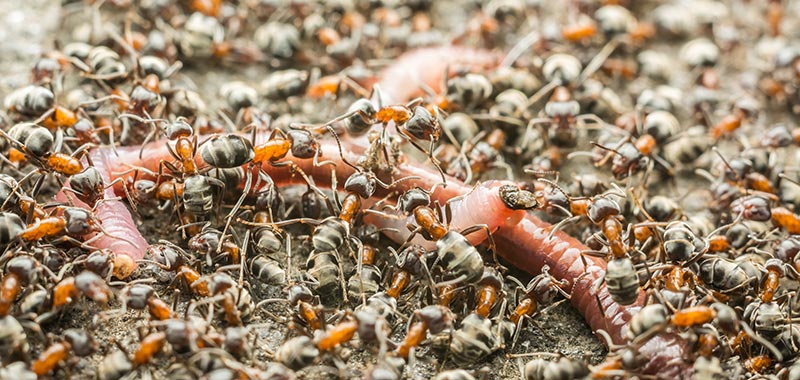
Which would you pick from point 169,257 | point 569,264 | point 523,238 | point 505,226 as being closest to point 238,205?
point 169,257

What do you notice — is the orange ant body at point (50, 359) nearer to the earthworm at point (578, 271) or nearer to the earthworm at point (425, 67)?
the earthworm at point (578, 271)

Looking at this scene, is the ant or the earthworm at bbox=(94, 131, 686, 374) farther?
the ant

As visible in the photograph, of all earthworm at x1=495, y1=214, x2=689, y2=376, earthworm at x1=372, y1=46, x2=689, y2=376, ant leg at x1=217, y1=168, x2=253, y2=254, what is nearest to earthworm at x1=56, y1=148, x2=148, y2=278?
ant leg at x1=217, y1=168, x2=253, y2=254

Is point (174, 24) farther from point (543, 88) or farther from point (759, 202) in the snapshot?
point (759, 202)

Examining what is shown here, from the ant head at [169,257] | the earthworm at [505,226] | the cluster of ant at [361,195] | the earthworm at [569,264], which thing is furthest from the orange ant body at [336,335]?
the earthworm at [569,264]

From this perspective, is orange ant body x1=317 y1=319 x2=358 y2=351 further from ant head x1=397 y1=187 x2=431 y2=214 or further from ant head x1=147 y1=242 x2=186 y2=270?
ant head x1=147 y1=242 x2=186 y2=270

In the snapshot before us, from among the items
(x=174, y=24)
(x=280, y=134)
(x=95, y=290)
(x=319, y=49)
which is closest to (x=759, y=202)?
(x=280, y=134)

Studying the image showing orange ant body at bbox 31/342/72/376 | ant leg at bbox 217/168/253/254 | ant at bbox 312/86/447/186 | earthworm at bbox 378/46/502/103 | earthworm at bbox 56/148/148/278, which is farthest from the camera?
earthworm at bbox 378/46/502/103

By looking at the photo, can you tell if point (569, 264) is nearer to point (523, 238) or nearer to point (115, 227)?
point (523, 238)
